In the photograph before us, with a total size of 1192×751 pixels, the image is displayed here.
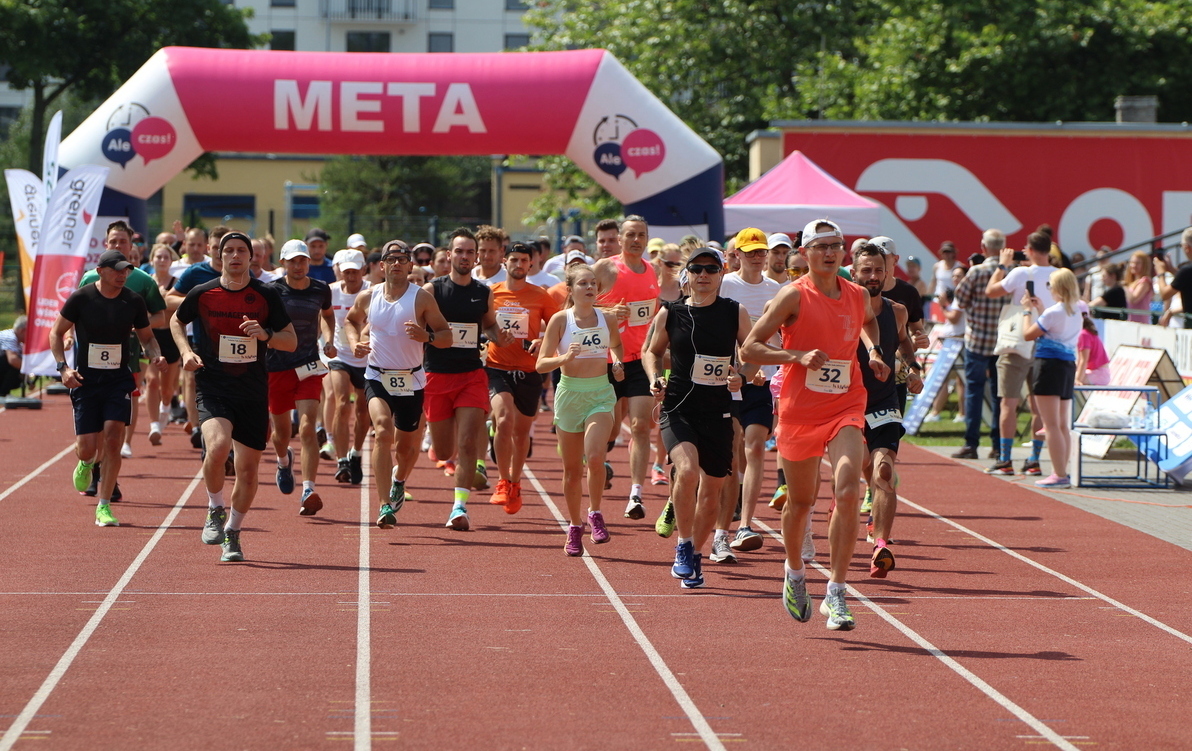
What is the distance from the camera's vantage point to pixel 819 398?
747 cm

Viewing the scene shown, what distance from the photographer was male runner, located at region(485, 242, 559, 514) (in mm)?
11062

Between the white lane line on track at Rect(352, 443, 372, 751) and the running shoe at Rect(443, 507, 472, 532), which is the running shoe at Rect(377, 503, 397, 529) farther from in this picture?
the running shoe at Rect(443, 507, 472, 532)

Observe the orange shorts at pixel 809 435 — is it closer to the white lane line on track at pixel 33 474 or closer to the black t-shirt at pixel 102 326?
the black t-shirt at pixel 102 326

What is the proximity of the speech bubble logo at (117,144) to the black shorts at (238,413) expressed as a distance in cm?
990

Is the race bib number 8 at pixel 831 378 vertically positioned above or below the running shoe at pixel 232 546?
above

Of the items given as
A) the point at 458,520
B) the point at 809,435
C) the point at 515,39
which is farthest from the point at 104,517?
the point at 515,39

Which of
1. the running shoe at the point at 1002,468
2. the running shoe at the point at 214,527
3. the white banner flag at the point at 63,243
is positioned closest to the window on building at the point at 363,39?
the white banner flag at the point at 63,243

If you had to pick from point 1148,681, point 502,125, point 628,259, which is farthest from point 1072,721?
point 502,125

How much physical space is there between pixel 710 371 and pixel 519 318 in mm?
2720

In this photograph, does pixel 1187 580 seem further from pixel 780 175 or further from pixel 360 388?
pixel 780 175

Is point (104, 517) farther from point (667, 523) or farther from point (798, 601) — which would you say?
point (798, 601)

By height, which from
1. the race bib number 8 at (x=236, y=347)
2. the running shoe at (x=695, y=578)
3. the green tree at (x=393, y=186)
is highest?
the green tree at (x=393, y=186)

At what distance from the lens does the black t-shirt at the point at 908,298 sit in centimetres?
995

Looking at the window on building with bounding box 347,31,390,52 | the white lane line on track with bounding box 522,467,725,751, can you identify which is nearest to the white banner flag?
the white lane line on track with bounding box 522,467,725,751
